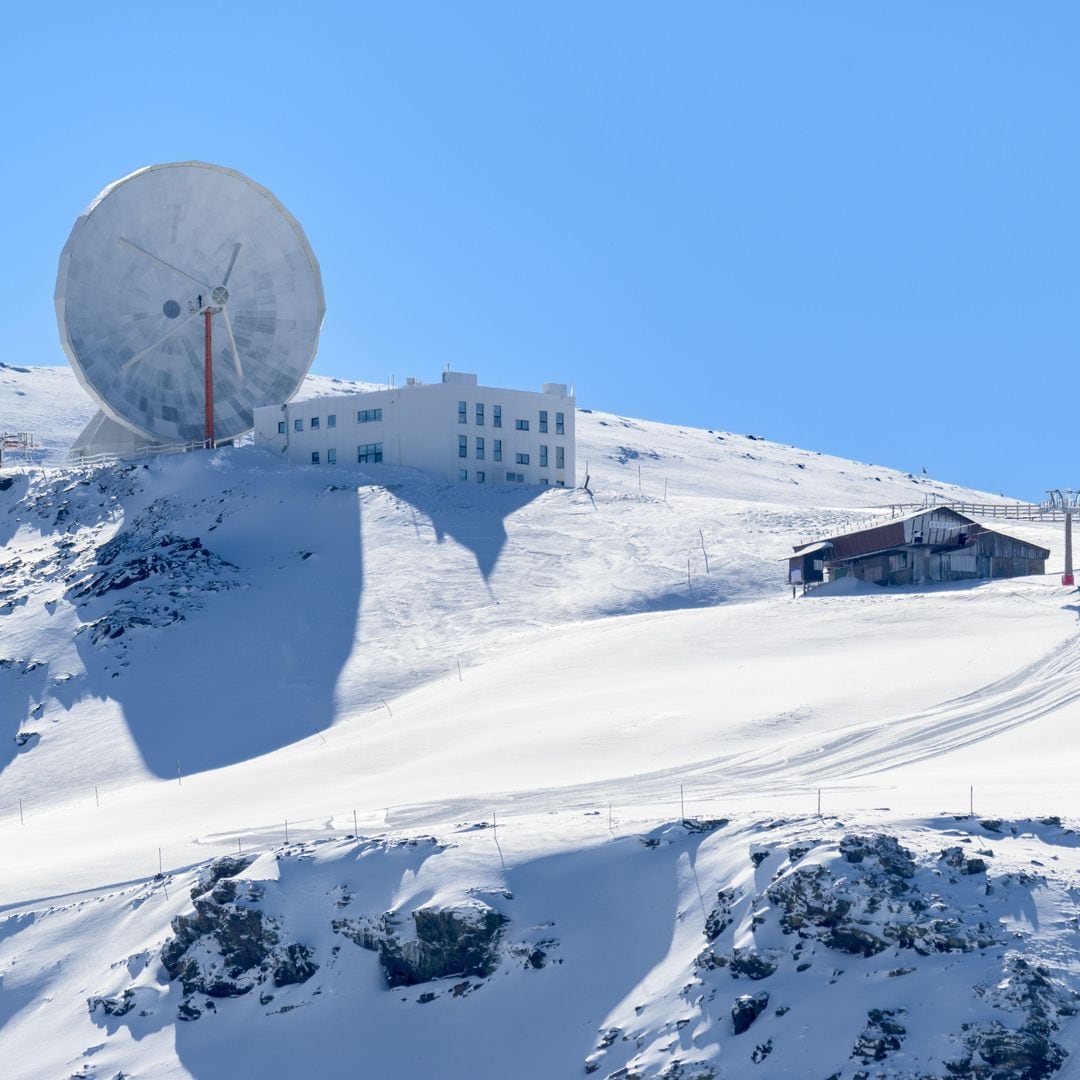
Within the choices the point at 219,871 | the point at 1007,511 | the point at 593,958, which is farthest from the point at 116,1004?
the point at 1007,511

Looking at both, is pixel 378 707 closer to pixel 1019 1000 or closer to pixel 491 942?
pixel 491 942

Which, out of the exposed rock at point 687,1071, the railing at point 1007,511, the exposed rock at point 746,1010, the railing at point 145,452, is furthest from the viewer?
the railing at point 145,452

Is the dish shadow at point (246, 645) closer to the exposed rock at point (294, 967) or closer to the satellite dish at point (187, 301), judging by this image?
the satellite dish at point (187, 301)

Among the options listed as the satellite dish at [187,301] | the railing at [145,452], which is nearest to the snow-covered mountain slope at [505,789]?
the railing at [145,452]

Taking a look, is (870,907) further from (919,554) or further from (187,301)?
(187,301)

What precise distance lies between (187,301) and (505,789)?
5023cm

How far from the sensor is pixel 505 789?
169 ft

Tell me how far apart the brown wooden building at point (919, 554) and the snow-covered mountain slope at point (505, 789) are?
178 cm

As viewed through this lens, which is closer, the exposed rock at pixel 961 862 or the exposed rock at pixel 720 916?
the exposed rock at pixel 961 862

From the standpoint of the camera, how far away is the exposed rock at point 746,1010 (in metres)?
36.2

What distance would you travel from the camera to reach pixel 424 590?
7912cm

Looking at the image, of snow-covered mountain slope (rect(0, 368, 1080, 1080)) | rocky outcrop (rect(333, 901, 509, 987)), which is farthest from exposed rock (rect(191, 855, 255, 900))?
rocky outcrop (rect(333, 901, 509, 987))

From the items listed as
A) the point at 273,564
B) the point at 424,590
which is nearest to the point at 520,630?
the point at 424,590

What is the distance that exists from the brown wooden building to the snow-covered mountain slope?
5.84 ft
